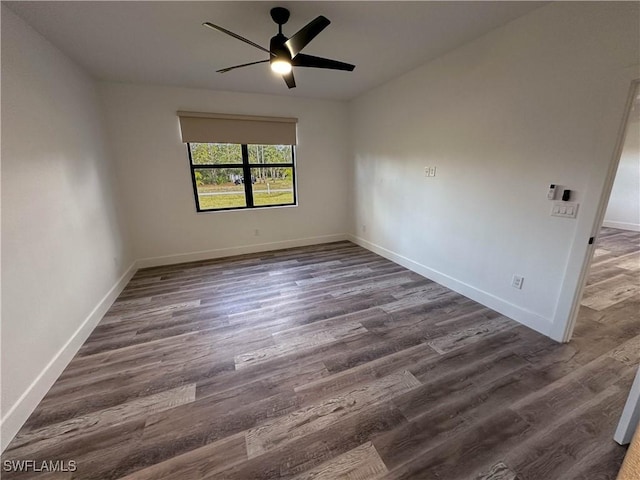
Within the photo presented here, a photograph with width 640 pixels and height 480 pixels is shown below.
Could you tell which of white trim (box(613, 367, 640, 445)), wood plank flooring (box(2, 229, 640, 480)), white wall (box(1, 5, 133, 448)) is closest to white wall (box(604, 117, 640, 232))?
wood plank flooring (box(2, 229, 640, 480))

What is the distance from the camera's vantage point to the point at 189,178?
3.91m

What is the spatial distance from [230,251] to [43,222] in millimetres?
2568

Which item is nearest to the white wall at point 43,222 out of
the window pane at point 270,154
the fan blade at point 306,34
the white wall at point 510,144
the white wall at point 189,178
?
the white wall at point 189,178

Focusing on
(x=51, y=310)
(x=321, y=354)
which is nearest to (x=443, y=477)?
(x=321, y=354)

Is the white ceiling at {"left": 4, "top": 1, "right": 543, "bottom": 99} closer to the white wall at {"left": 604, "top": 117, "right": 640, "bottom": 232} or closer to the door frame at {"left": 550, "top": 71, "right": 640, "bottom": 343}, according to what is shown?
the door frame at {"left": 550, "top": 71, "right": 640, "bottom": 343}

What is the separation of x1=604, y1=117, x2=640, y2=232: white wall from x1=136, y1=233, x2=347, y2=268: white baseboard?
238 inches

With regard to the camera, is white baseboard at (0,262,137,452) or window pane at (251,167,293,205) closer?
white baseboard at (0,262,137,452)

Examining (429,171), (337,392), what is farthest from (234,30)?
(337,392)

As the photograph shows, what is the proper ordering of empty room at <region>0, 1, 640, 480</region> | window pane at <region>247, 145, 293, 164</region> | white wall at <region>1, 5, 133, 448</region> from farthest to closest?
window pane at <region>247, 145, 293, 164</region>, white wall at <region>1, 5, 133, 448</region>, empty room at <region>0, 1, 640, 480</region>

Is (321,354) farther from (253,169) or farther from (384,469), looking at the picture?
(253,169)

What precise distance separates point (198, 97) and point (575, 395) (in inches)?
196

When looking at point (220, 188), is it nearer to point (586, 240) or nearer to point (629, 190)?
point (586, 240)

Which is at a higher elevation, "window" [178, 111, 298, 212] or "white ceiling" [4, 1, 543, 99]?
"white ceiling" [4, 1, 543, 99]

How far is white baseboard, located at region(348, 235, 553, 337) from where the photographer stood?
2299 mm
